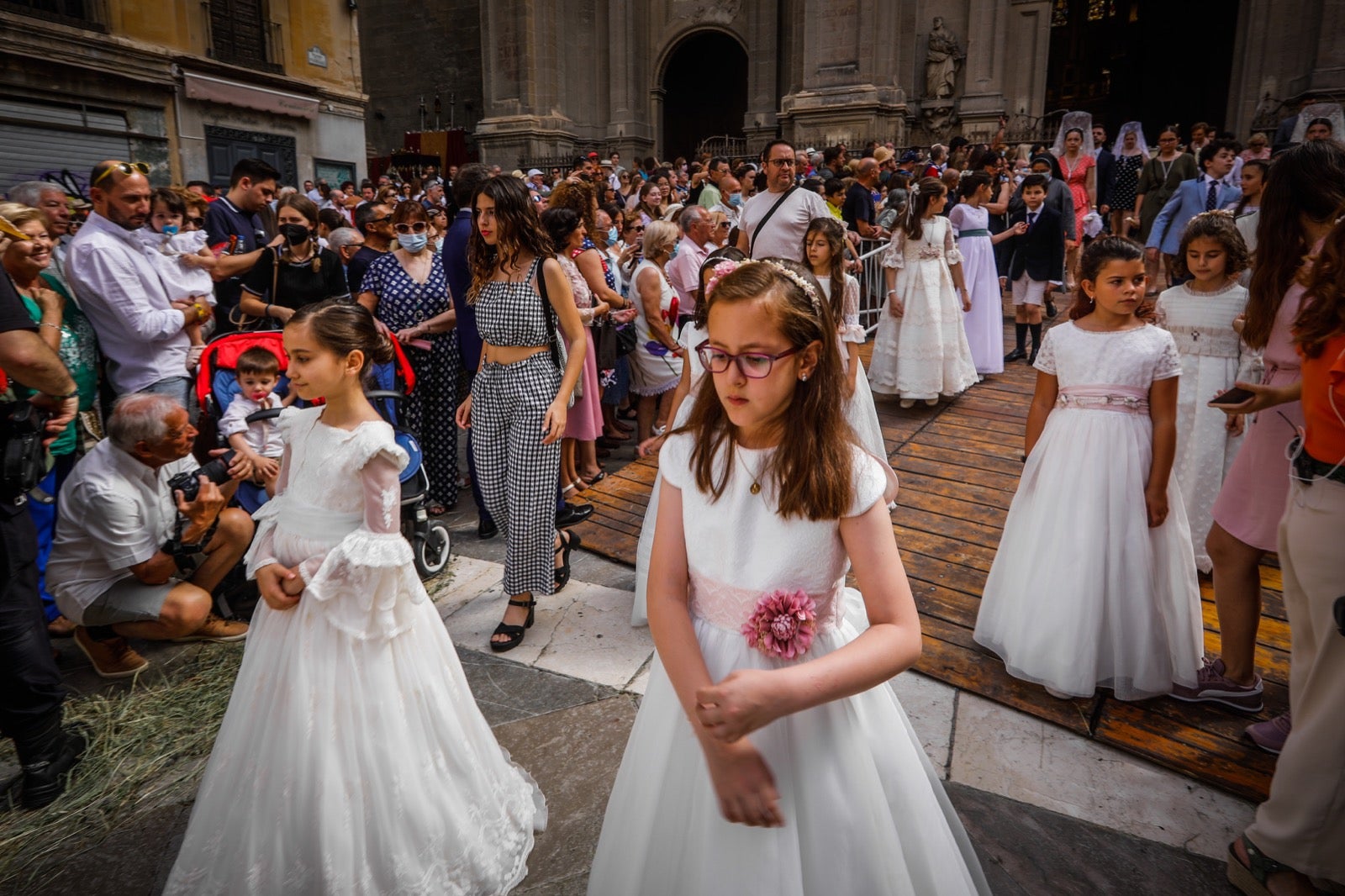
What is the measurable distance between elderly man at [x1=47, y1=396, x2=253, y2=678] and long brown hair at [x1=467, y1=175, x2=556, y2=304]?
1515mm

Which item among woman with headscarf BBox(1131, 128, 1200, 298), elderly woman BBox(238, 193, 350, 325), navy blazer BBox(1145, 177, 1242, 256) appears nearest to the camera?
elderly woman BBox(238, 193, 350, 325)

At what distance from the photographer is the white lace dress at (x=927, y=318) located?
6.89 meters

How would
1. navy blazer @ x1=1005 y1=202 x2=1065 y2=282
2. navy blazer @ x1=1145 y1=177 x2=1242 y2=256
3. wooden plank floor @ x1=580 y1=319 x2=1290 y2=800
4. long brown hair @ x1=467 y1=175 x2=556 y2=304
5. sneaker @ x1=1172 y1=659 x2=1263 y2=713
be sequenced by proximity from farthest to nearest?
navy blazer @ x1=1145 y1=177 x2=1242 y2=256 → navy blazer @ x1=1005 y1=202 x2=1065 y2=282 → long brown hair @ x1=467 y1=175 x2=556 y2=304 → sneaker @ x1=1172 y1=659 x2=1263 y2=713 → wooden plank floor @ x1=580 y1=319 x2=1290 y2=800

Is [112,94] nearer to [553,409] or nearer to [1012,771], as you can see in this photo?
[553,409]

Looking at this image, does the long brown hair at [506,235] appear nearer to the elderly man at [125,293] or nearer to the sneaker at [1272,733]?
the elderly man at [125,293]

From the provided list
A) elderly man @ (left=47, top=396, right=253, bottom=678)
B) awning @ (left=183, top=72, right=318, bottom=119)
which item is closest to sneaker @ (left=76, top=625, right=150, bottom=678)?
elderly man @ (left=47, top=396, right=253, bottom=678)

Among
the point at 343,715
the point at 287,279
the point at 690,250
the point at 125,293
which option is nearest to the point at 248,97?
the point at 287,279

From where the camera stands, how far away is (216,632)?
3.92m

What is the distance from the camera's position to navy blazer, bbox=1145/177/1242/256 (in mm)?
8312

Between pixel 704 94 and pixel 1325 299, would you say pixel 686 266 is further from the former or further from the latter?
pixel 704 94

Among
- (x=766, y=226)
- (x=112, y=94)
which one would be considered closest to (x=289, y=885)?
(x=766, y=226)

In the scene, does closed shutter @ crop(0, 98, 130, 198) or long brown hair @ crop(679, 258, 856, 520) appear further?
closed shutter @ crop(0, 98, 130, 198)

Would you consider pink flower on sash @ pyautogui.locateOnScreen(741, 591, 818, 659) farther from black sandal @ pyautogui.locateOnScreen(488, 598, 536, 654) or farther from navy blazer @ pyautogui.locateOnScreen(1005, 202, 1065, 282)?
navy blazer @ pyautogui.locateOnScreen(1005, 202, 1065, 282)

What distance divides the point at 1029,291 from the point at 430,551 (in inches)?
263
